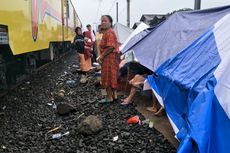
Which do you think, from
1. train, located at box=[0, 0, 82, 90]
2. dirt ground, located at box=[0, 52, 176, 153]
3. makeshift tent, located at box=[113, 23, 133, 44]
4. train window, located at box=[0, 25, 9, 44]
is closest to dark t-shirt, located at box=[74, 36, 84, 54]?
train, located at box=[0, 0, 82, 90]

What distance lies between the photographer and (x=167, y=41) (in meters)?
7.13

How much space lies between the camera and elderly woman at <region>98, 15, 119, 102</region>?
689cm

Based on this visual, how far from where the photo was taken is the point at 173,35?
7.03 meters

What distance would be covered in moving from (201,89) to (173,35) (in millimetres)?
3475

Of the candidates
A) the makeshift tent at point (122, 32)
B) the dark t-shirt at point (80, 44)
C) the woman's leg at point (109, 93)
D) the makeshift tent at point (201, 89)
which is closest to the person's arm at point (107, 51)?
the woman's leg at point (109, 93)

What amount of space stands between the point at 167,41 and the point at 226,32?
9.12ft

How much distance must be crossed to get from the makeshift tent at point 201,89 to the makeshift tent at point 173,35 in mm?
36

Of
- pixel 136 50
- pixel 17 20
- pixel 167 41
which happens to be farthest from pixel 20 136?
pixel 136 50

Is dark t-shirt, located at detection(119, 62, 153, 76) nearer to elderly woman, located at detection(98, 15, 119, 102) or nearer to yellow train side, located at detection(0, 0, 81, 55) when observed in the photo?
elderly woman, located at detection(98, 15, 119, 102)

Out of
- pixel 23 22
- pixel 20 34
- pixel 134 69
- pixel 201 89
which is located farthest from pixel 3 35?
pixel 134 69

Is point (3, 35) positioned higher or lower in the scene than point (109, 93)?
higher

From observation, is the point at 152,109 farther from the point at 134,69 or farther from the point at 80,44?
the point at 80,44

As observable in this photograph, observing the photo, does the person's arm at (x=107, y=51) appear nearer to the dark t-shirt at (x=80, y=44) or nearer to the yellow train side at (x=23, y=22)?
the yellow train side at (x=23, y=22)

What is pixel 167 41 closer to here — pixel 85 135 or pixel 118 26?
pixel 85 135
